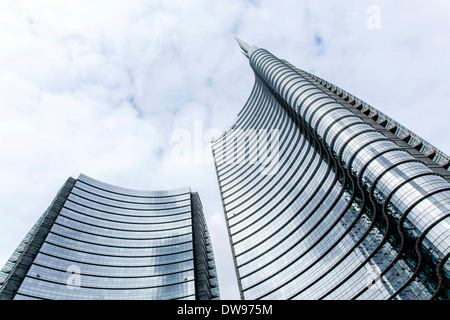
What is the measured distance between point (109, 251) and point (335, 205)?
63401mm

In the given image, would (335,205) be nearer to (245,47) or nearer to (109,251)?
(109,251)

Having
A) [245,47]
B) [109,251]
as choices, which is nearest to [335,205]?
[109,251]

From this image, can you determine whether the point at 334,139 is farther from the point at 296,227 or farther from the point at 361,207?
the point at 296,227

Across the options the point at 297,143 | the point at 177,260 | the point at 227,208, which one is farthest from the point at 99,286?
the point at 297,143

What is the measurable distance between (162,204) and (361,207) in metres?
72.1

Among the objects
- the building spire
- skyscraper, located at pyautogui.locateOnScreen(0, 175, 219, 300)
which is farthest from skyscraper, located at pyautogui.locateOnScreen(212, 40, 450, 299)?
the building spire

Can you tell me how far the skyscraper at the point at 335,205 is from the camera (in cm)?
4444

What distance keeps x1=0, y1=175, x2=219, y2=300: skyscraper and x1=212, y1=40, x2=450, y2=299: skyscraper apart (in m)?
14.9

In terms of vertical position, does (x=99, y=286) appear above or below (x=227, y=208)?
below

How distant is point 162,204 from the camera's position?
110 meters

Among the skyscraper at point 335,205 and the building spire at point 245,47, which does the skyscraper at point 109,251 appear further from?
the building spire at point 245,47

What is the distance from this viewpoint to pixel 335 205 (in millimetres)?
69625

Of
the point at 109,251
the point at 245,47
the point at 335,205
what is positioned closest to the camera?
the point at 335,205

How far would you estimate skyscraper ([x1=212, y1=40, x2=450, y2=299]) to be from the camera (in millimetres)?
44438
